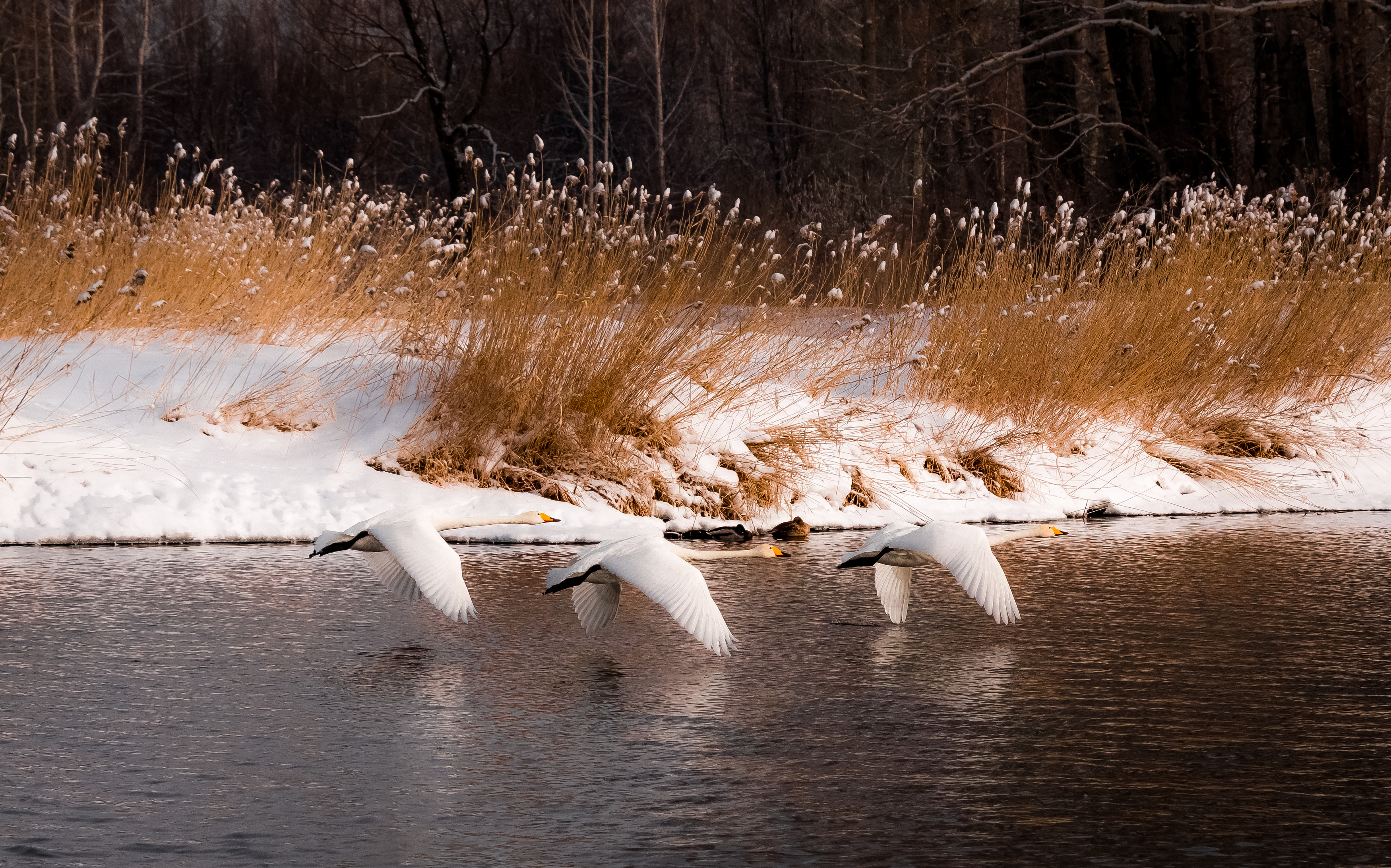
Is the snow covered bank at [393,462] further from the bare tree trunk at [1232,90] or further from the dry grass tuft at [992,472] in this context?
the bare tree trunk at [1232,90]

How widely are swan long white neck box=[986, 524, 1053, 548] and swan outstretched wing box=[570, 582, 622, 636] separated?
1.17m

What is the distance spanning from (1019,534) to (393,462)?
11.8ft

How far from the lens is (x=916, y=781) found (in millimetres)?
3479

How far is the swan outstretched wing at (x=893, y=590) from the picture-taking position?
523cm

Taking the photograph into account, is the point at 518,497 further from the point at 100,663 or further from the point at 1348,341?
the point at 1348,341

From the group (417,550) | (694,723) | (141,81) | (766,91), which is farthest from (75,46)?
(694,723)

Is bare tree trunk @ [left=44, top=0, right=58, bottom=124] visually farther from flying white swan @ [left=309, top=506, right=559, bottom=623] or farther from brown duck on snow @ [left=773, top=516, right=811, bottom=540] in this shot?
flying white swan @ [left=309, top=506, right=559, bottom=623]

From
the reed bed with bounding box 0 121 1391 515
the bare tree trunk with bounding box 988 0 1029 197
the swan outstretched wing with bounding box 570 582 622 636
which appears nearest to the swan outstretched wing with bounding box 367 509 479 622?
the swan outstretched wing with bounding box 570 582 622 636

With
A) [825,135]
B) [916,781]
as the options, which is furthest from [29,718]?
[825,135]

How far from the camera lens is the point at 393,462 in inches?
314

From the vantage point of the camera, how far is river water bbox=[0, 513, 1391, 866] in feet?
10.1

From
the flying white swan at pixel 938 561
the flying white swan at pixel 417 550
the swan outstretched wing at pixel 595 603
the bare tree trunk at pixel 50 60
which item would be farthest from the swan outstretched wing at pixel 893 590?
the bare tree trunk at pixel 50 60

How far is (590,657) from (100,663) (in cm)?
137

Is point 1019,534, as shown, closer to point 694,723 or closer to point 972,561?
point 972,561
